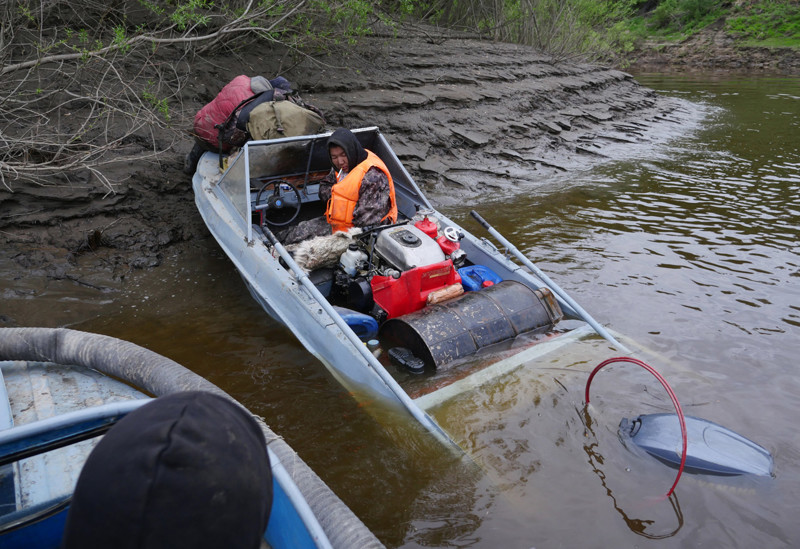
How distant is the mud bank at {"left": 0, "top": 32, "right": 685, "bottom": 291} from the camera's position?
6.31m

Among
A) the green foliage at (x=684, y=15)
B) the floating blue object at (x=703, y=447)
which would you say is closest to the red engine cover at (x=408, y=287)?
the floating blue object at (x=703, y=447)

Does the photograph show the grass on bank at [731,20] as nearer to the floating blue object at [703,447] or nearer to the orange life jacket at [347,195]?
the orange life jacket at [347,195]

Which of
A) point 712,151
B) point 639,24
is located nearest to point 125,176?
point 712,151

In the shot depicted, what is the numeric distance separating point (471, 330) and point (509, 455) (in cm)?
92

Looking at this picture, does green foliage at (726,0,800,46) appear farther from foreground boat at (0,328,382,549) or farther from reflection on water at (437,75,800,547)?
foreground boat at (0,328,382,549)

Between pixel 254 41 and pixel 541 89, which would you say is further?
pixel 541 89

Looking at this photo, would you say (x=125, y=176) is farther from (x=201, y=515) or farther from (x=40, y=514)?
(x=201, y=515)

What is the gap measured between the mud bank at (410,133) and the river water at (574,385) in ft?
2.03

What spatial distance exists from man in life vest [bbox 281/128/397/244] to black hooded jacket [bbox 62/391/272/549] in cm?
391

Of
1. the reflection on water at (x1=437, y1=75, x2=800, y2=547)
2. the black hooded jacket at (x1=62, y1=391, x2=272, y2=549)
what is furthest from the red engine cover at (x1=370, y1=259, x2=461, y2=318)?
the black hooded jacket at (x1=62, y1=391, x2=272, y2=549)

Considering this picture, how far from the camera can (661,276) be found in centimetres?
636

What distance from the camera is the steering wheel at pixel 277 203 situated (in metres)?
5.48

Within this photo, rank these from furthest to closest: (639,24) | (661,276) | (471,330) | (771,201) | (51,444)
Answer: (639,24) → (771,201) → (661,276) → (471,330) → (51,444)

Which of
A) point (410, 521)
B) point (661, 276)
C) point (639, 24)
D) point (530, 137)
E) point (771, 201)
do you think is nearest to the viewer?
point (410, 521)
